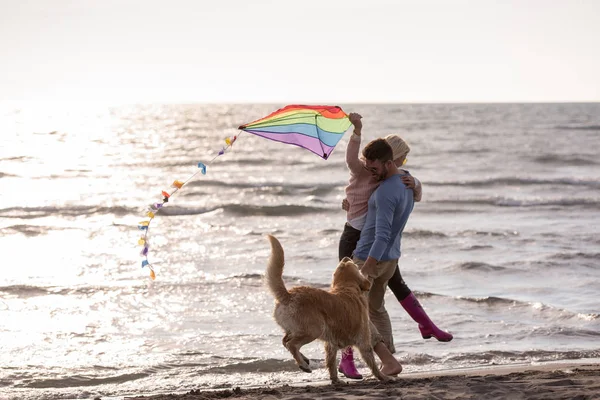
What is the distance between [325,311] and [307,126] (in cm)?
193

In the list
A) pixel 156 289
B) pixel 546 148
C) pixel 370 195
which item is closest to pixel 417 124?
pixel 546 148

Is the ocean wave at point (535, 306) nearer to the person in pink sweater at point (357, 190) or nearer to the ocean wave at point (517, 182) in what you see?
the person in pink sweater at point (357, 190)

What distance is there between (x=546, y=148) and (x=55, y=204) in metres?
27.2

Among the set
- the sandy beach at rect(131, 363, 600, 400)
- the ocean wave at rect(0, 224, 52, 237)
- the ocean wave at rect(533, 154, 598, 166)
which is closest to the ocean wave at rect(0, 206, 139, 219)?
the ocean wave at rect(0, 224, 52, 237)

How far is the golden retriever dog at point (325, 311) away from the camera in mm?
5258

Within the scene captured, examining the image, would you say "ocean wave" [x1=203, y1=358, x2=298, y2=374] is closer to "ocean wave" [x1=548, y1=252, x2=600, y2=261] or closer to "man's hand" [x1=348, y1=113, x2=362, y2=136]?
"man's hand" [x1=348, y1=113, x2=362, y2=136]

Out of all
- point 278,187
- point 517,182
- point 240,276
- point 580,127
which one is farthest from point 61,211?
point 580,127

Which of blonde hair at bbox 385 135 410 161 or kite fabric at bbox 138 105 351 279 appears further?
kite fabric at bbox 138 105 351 279

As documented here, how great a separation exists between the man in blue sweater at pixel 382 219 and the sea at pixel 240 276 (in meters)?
1.24

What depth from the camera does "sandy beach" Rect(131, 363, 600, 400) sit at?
5.23 metres

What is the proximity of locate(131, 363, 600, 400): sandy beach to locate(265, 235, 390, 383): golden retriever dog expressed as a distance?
0.81 feet

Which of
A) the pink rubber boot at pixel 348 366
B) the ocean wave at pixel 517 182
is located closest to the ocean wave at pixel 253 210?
the ocean wave at pixel 517 182

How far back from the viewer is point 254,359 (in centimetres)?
748

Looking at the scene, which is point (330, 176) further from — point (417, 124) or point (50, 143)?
point (417, 124)
